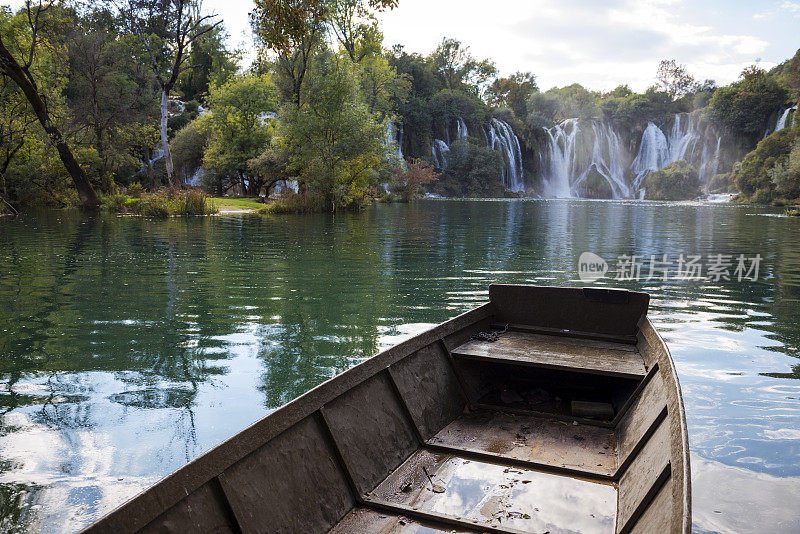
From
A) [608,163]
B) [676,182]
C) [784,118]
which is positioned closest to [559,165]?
[608,163]

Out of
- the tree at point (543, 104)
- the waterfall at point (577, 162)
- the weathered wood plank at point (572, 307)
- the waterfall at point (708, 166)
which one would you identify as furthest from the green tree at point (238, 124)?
the waterfall at point (708, 166)

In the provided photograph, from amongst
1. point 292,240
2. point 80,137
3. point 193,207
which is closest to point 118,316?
point 292,240

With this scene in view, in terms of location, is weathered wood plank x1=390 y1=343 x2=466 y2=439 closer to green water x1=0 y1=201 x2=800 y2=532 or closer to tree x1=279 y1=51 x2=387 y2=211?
green water x1=0 y1=201 x2=800 y2=532

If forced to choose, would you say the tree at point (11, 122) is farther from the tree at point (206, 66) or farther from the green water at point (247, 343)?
the tree at point (206, 66)

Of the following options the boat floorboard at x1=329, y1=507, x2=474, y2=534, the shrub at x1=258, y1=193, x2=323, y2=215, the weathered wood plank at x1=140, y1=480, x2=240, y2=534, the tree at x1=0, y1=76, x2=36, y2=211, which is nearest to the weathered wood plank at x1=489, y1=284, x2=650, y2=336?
the boat floorboard at x1=329, y1=507, x2=474, y2=534

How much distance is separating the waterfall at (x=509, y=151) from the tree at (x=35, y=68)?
45316mm

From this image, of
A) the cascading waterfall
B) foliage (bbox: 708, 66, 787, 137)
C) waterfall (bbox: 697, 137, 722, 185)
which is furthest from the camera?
the cascading waterfall

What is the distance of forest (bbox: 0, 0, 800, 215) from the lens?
30.2 m

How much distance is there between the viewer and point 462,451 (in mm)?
4051

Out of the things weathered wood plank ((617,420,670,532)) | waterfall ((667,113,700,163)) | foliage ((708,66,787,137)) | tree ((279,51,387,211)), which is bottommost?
weathered wood plank ((617,420,670,532))

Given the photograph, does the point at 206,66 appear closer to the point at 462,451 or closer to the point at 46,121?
the point at 46,121

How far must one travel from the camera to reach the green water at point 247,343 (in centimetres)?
430

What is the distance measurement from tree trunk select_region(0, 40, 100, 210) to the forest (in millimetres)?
82

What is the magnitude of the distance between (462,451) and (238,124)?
37717 millimetres
